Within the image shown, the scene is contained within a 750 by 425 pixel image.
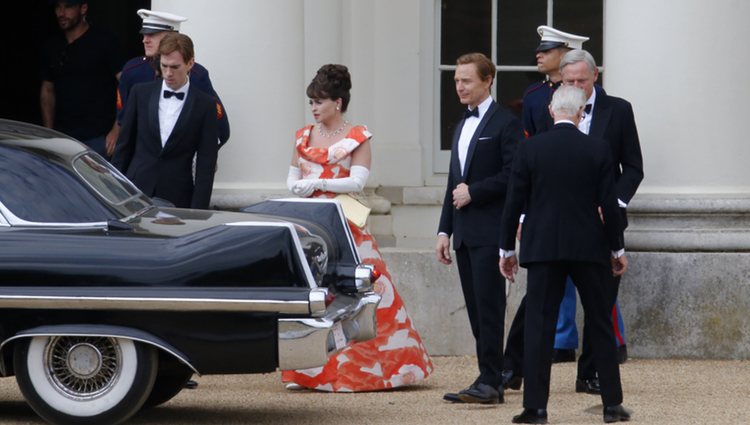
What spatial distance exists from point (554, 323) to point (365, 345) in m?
1.57

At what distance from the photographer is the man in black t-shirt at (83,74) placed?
11.5 meters

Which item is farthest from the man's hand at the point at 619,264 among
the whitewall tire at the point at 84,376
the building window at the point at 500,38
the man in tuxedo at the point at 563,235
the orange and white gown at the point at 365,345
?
the building window at the point at 500,38

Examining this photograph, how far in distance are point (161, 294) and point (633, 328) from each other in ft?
12.3

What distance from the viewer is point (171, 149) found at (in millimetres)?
9055

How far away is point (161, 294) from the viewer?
719 cm

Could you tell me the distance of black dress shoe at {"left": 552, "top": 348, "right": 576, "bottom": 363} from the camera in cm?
985

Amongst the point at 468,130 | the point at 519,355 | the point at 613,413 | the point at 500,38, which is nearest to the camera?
the point at 613,413

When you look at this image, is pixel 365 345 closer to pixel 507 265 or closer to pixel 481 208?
pixel 481 208

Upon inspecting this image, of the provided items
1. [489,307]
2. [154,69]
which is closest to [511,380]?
[489,307]

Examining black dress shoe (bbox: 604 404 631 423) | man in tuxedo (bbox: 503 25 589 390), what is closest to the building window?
man in tuxedo (bbox: 503 25 589 390)

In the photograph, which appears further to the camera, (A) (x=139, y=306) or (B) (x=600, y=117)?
(B) (x=600, y=117)

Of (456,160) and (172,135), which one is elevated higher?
(172,135)

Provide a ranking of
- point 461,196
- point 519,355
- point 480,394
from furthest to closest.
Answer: point 519,355
point 461,196
point 480,394

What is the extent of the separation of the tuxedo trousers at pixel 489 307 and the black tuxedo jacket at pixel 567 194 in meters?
0.76
